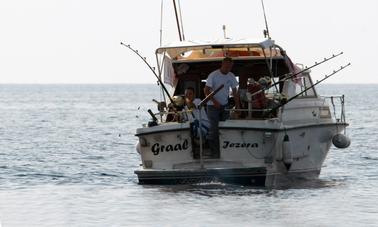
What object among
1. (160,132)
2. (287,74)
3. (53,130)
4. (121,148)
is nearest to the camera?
(160,132)

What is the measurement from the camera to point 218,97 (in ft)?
70.5

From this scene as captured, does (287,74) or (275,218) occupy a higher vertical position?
(287,74)

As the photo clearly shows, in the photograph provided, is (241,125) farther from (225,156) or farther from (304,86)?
(304,86)

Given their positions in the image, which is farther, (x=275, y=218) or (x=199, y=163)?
(x=199, y=163)

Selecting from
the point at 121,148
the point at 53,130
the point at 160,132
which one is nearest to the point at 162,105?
the point at 160,132

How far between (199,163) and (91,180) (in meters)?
3.85

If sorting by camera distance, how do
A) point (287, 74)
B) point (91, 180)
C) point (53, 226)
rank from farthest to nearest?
point (91, 180)
point (287, 74)
point (53, 226)

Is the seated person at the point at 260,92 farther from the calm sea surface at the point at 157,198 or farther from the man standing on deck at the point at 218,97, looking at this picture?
the calm sea surface at the point at 157,198

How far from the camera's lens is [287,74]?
75.6ft

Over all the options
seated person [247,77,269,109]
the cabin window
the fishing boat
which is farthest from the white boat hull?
the cabin window

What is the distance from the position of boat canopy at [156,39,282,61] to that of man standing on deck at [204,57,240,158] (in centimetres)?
60

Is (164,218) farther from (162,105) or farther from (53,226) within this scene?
(162,105)

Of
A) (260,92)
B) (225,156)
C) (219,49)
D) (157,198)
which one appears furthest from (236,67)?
(157,198)

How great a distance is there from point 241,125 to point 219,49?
2.67 meters
